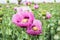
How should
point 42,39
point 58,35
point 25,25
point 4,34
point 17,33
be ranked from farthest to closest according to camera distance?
point 4,34 → point 17,33 → point 42,39 → point 25,25 → point 58,35

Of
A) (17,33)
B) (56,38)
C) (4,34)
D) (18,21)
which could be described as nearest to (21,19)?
(18,21)

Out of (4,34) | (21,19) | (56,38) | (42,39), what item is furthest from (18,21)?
(4,34)

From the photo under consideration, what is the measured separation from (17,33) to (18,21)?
1.72 ft

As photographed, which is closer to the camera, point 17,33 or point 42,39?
point 42,39

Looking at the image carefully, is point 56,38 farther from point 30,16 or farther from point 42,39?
point 42,39

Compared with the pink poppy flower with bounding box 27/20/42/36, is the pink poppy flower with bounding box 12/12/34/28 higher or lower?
higher

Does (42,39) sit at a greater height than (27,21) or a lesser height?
lesser

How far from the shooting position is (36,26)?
121 cm

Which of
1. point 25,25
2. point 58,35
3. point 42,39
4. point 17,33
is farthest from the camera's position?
point 17,33

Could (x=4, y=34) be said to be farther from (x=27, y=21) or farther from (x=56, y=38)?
(x=56, y=38)

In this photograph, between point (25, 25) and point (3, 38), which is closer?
point (25, 25)

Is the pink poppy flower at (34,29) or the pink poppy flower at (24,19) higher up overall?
the pink poppy flower at (24,19)

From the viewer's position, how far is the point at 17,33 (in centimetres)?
174

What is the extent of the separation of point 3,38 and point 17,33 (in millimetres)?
127
